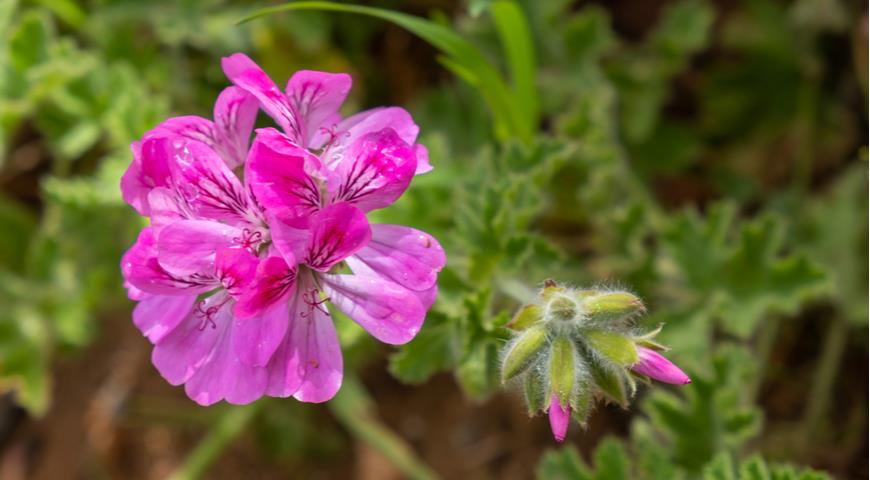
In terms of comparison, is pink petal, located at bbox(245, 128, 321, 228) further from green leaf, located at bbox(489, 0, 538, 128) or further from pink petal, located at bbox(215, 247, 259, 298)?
green leaf, located at bbox(489, 0, 538, 128)

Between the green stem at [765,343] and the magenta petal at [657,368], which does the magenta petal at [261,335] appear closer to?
the magenta petal at [657,368]

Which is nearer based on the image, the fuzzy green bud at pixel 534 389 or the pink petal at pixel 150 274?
the pink petal at pixel 150 274

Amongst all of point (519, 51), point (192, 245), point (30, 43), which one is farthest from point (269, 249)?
point (30, 43)

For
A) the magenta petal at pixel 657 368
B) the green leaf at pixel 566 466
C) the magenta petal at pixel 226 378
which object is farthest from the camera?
the green leaf at pixel 566 466

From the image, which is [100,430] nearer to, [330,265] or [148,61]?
[148,61]

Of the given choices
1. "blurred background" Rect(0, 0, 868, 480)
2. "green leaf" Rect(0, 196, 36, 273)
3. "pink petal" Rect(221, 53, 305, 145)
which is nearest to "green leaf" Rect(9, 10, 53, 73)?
"blurred background" Rect(0, 0, 868, 480)

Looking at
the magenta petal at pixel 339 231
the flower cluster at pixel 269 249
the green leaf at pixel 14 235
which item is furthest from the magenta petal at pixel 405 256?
the green leaf at pixel 14 235

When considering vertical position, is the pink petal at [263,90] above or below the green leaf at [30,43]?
above
